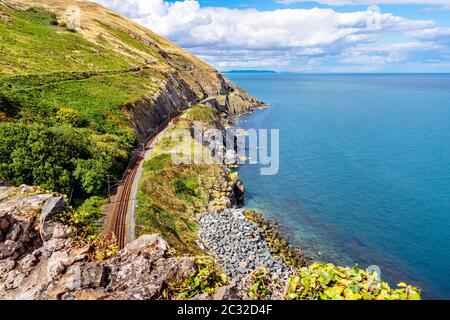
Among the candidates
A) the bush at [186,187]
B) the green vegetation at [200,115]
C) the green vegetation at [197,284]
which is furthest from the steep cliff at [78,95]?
the green vegetation at [197,284]

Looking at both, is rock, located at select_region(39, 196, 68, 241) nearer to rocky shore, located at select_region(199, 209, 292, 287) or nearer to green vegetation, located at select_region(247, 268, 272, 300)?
green vegetation, located at select_region(247, 268, 272, 300)

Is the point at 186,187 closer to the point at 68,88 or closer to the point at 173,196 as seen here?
the point at 173,196

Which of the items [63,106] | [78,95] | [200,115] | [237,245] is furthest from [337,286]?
[200,115]

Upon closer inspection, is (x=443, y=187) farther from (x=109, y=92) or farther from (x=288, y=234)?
(x=109, y=92)

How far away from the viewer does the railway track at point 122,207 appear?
31366 millimetres

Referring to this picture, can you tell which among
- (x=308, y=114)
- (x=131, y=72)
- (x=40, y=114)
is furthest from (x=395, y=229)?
(x=308, y=114)

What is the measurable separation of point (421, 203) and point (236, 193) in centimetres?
3474

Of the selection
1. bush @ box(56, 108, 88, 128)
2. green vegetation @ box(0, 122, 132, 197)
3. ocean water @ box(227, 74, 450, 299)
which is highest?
bush @ box(56, 108, 88, 128)

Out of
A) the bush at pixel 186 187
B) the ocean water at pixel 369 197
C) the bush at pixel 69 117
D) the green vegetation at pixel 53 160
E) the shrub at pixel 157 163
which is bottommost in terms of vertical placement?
the ocean water at pixel 369 197

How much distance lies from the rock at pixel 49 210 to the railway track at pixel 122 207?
9.70 metres

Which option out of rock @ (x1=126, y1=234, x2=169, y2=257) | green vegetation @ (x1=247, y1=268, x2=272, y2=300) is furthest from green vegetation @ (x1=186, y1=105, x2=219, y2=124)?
green vegetation @ (x1=247, y1=268, x2=272, y2=300)

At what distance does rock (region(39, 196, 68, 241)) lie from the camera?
14547 mm

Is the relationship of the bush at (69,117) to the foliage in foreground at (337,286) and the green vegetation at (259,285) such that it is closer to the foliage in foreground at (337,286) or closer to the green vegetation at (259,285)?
the green vegetation at (259,285)

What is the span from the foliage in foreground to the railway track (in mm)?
18984
